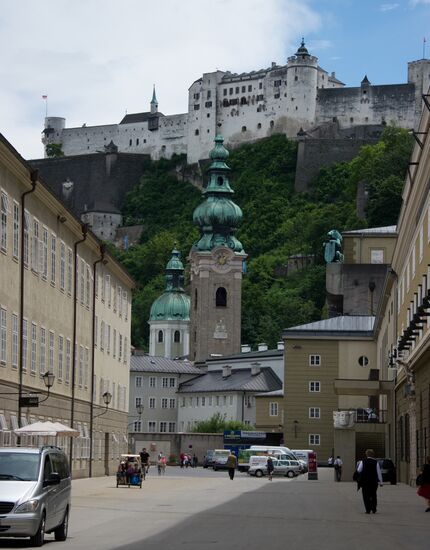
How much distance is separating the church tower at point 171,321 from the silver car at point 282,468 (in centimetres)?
9440

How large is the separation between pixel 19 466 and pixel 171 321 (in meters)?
145

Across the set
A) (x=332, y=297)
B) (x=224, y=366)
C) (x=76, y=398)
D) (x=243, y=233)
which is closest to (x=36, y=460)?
(x=76, y=398)

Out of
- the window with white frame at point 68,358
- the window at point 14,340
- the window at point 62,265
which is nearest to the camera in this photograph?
the window at point 14,340

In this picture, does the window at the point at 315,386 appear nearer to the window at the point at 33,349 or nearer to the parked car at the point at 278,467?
the parked car at the point at 278,467

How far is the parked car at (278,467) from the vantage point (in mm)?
68125

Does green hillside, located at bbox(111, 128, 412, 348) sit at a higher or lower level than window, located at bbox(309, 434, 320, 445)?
higher

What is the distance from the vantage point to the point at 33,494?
1966cm

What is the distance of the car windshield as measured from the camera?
20.3 meters

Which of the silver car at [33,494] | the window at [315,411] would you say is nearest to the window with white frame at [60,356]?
the silver car at [33,494]

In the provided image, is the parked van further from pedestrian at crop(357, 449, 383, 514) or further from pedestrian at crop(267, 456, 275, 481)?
pedestrian at crop(357, 449, 383, 514)

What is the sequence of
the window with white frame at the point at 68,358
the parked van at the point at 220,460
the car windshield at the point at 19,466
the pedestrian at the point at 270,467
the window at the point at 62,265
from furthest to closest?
the parked van at the point at 220,460, the pedestrian at the point at 270,467, the window with white frame at the point at 68,358, the window at the point at 62,265, the car windshield at the point at 19,466

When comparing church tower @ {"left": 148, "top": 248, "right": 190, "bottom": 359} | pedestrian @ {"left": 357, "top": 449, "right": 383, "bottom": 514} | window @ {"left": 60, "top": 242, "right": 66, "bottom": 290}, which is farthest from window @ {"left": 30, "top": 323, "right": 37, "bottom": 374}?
church tower @ {"left": 148, "top": 248, "right": 190, "bottom": 359}

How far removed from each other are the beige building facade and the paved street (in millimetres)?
3638

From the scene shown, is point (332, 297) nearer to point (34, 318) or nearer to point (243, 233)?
point (34, 318)
